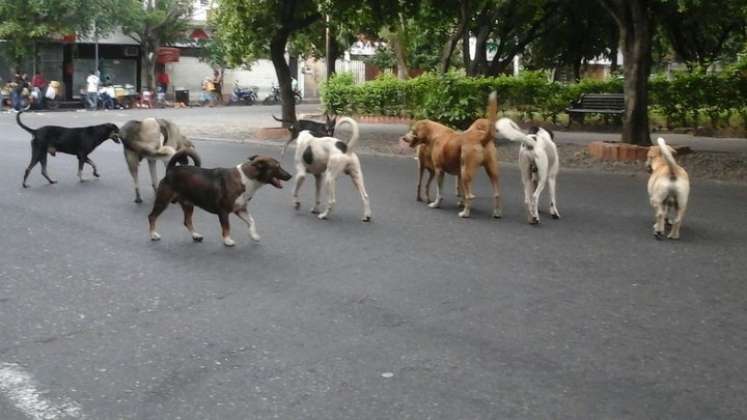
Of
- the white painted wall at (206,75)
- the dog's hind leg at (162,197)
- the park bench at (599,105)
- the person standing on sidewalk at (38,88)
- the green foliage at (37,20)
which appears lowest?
the dog's hind leg at (162,197)

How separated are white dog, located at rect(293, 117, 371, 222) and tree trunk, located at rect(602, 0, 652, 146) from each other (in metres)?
7.59

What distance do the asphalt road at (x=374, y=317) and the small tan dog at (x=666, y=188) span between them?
292 mm

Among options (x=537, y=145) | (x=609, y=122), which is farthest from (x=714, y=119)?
(x=537, y=145)

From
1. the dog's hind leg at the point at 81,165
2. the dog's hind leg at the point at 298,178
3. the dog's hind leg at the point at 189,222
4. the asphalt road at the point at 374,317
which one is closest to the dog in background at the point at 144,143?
the asphalt road at the point at 374,317

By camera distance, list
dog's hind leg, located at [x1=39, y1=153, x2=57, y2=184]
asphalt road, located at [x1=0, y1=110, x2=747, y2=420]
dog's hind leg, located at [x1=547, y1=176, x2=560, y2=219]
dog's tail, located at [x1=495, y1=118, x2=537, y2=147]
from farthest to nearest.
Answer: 1. dog's hind leg, located at [x1=39, y1=153, x2=57, y2=184]
2. dog's hind leg, located at [x1=547, y1=176, x2=560, y2=219]
3. dog's tail, located at [x1=495, y1=118, x2=537, y2=147]
4. asphalt road, located at [x1=0, y1=110, x2=747, y2=420]

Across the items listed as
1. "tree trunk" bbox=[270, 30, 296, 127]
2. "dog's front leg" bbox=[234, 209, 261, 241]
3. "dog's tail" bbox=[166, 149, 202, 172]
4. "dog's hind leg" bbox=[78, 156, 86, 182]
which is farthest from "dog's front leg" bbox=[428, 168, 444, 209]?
"tree trunk" bbox=[270, 30, 296, 127]

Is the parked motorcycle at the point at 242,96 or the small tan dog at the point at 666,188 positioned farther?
the parked motorcycle at the point at 242,96

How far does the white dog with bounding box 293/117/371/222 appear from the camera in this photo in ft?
32.1

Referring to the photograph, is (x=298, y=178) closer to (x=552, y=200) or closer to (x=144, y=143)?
(x=144, y=143)

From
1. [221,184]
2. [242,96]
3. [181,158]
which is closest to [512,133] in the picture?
[221,184]

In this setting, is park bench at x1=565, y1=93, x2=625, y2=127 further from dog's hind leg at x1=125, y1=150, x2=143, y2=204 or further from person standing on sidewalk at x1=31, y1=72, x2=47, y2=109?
person standing on sidewalk at x1=31, y1=72, x2=47, y2=109

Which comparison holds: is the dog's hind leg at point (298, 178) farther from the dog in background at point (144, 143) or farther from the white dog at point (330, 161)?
the dog in background at point (144, 143)

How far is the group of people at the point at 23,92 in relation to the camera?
36.1 metres

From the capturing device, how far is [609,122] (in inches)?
910
